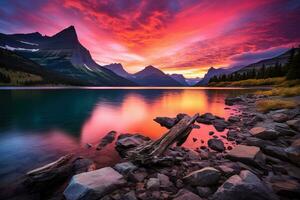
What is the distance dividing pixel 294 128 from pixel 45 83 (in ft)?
752

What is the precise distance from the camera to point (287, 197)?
541 cm

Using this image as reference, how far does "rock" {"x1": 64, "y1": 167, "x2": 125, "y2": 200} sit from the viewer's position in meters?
5.43

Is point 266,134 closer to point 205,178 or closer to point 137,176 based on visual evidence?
point 205,178

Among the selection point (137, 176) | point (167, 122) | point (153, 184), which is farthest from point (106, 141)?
point (167, 122)

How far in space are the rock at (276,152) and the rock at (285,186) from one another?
188 centimetres

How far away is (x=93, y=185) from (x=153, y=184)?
2251 mm

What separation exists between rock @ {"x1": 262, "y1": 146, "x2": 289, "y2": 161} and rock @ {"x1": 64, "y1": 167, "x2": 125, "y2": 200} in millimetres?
7776

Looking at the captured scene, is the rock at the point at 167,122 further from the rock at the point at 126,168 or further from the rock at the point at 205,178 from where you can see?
the rock at the point at 205,178

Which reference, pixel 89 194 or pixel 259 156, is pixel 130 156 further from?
pixel 259 156

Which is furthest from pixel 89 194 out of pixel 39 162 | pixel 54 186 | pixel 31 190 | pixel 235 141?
pixel 235 141

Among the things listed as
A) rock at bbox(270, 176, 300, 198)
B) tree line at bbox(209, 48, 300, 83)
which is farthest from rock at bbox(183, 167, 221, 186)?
tree line at bbox(209, 48, 300, 83)

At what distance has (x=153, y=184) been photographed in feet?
20.8

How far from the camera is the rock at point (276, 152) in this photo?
793 cm

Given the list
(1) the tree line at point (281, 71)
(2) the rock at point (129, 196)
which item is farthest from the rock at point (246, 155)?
(1) the tree line at point (281, 71)
